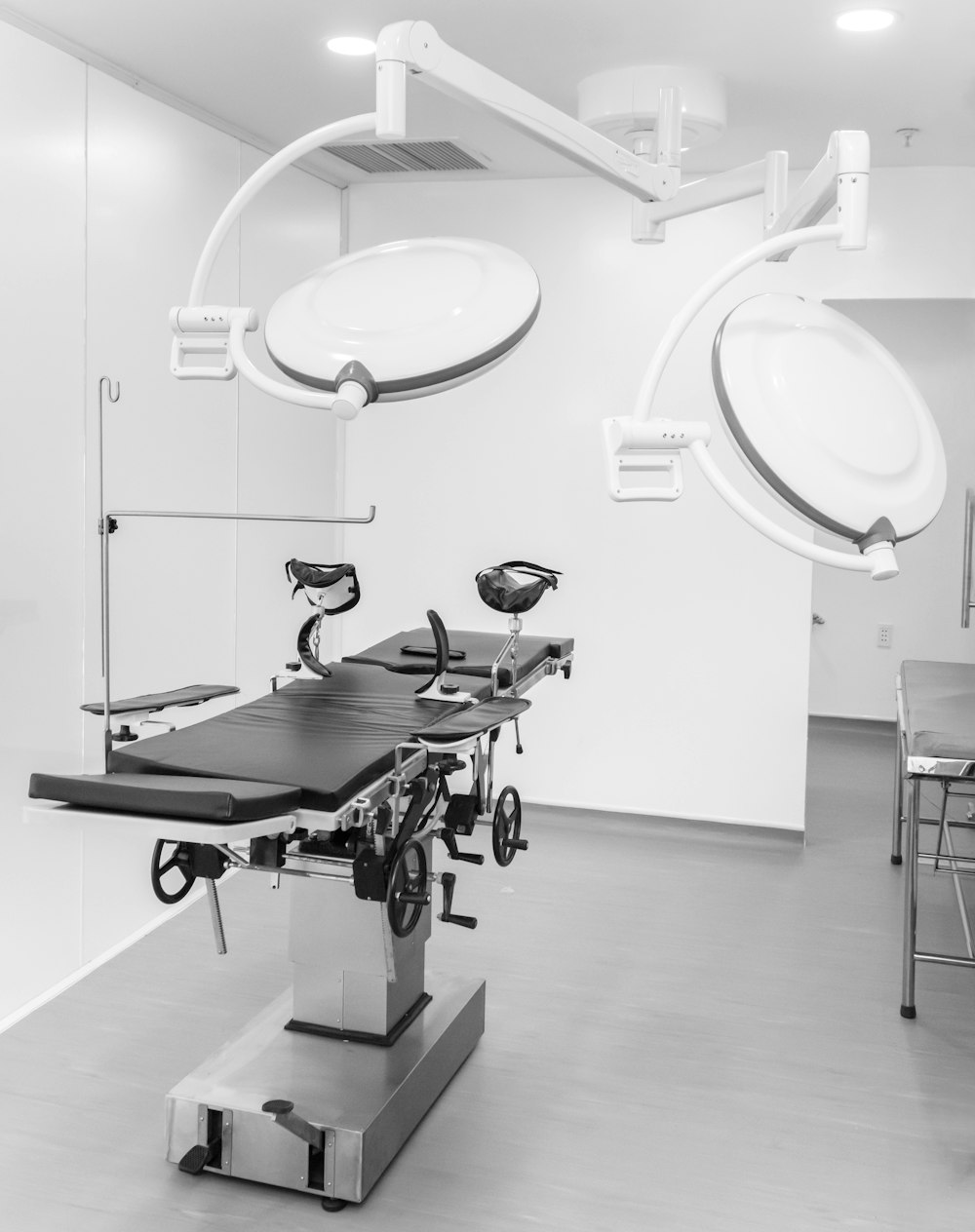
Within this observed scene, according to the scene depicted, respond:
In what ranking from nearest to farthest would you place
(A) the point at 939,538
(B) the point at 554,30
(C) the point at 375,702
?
(C) the point at 375,702 < (B) the point at 554,30 < (A) the point at 939,538

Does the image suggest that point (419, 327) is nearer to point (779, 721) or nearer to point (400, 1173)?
point (400, 1173)

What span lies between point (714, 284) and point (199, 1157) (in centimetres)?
185

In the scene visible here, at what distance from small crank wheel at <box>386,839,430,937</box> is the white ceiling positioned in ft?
6.53

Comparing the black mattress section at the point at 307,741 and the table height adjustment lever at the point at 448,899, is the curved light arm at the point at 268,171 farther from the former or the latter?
the table height adjustment lever at the point at 448,899

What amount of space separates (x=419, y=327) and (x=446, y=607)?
3.35 metres

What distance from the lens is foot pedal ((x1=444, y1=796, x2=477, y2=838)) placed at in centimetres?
250

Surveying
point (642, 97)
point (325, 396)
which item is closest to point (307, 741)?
point (325, 396)

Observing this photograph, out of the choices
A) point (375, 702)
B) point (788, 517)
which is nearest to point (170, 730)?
point (375, 702)

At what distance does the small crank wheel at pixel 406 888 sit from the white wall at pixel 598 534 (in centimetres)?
261

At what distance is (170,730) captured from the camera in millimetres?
2545

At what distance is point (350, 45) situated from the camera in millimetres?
3258

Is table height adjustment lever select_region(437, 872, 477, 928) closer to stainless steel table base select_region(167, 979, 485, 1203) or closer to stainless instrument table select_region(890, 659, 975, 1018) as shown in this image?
stainless steel table base select_region(167, 979, 485, 1203)

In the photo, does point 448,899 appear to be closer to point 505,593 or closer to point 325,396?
point 505,593

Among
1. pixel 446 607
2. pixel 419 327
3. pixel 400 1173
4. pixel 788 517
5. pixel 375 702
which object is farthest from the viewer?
pixel 446 607
